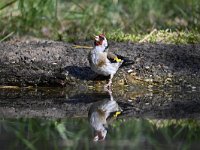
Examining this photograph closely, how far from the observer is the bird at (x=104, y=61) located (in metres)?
6.52

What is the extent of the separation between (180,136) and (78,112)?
3.70 feet

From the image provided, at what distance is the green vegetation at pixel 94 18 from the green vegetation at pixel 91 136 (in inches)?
116

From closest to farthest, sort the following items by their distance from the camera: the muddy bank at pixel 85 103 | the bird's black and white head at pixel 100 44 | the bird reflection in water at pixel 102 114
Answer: the bird reflection in water at pixel 102 114
the muddy bank at pixel 85 103
the bird's black and white head at pixel 100 44

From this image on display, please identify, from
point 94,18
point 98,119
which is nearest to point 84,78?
point 98,119

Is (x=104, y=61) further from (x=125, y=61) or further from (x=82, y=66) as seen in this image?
(x=82, y=66)

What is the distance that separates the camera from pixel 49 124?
518 centimetres

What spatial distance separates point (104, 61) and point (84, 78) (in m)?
0.26

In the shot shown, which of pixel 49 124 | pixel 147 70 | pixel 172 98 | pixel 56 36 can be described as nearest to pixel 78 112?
pixel 49 124

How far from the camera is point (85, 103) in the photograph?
5902mm

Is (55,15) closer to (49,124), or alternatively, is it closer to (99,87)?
(99,87)

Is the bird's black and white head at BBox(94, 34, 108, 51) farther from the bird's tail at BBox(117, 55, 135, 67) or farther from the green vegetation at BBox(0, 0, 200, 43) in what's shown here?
the green vegetation at BBox(0, 0, 200, 43)

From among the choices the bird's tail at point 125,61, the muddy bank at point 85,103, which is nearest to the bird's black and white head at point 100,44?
the bird's tail at point 125,61

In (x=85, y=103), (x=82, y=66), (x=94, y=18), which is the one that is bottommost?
(x=85, y=103)

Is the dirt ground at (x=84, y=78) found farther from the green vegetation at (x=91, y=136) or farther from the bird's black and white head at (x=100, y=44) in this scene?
the green vegetation at (x=91, y=136)
